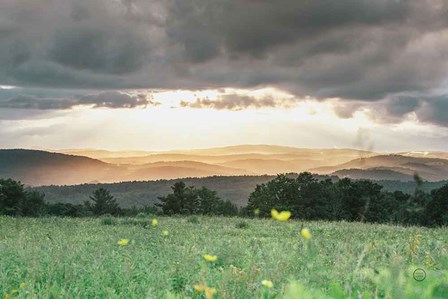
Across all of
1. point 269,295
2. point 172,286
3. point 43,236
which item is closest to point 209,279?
point 172,286

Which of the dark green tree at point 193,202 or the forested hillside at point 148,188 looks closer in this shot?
the dark green tree at point 193,202

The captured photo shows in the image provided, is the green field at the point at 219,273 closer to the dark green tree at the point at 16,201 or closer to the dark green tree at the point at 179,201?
the dark green tree at the point at 16,201

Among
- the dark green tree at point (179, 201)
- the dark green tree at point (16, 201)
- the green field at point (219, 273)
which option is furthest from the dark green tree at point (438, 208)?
the dark green tree at point (16, 201)

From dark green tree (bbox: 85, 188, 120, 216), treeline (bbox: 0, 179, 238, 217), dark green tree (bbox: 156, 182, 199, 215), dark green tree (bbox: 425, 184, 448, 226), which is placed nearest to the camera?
treeline (bbox: 0, 179, 238, 217)

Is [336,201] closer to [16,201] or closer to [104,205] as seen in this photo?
[104,205]

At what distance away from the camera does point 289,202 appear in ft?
84.1

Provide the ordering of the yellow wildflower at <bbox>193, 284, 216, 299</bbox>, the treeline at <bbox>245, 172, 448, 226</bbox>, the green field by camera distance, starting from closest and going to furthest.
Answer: the yellow wildflower at <bbox>193, 284, 216, 299</bbox> < the green field < the treeline at <bbox>245, 172, 448, 226</bbox>

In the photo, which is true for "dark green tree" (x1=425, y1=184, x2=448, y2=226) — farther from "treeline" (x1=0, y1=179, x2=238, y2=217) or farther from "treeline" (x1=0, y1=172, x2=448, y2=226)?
"treeline" (x1=0, y1=179, x2=238, y2=217)

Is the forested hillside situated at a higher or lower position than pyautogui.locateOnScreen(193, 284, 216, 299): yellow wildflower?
lower

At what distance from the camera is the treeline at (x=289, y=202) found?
79.8 ft

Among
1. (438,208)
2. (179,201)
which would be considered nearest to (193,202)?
(179,201)

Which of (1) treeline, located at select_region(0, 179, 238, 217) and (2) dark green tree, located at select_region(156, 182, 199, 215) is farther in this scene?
(2) dark green tree, located at select_region(156, 182, 199, 215)

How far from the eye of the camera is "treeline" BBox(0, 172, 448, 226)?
24328 millimetres

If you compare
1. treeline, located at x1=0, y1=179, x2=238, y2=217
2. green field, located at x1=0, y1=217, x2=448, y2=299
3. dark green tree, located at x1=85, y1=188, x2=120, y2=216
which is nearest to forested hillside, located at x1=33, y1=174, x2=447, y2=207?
treeline, located at x1=0, y1=179, x2=238, y2=217
